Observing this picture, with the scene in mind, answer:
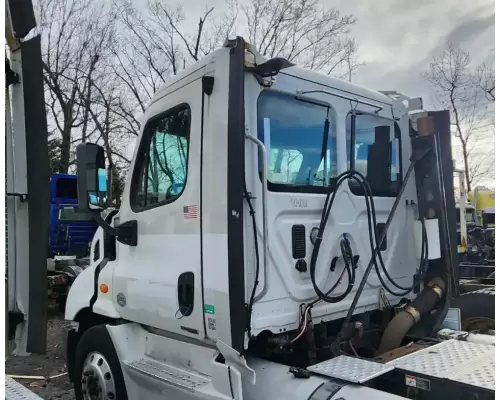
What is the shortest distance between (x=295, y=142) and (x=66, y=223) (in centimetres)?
902

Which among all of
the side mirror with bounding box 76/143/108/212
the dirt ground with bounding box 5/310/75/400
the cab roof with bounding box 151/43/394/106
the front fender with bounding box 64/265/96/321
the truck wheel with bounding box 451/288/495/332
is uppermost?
the cab roof with bounding box 151/43/394/106

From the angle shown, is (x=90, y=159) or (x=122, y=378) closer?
(x=90, y=159)

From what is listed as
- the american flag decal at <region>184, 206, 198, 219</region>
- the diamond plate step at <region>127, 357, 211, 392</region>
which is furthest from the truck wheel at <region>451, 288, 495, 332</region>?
the american flag decal at <region>184, 206, 198, 219</region>

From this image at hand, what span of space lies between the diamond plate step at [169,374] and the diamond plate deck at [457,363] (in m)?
1.23

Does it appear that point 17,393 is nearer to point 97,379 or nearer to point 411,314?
point 97,379

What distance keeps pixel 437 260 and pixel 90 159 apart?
9.09ft

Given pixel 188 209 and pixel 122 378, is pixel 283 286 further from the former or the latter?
pixel 122 378

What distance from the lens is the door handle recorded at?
327cm

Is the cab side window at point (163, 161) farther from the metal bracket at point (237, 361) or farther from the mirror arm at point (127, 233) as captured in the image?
the metal bracket at point (237, 361)

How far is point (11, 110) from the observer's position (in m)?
2.51

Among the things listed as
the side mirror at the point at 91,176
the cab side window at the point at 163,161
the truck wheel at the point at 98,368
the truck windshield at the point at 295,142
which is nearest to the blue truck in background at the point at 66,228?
the truck wheel at the point at 98,368

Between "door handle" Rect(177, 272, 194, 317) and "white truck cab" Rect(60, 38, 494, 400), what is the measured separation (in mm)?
13

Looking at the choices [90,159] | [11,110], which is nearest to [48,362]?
[90,159]

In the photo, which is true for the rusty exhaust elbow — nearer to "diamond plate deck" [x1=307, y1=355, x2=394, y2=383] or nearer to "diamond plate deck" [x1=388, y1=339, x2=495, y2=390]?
"diamond plate deck" [x1=388, y1=339, x2=495, y2=390]
